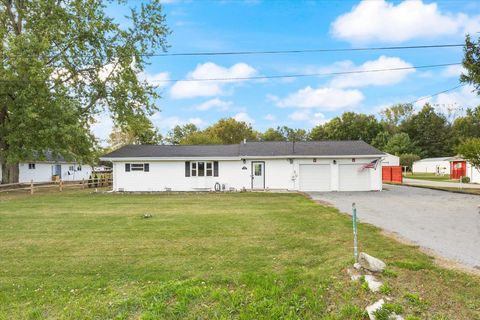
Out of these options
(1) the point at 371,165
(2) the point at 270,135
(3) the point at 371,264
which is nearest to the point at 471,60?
(1) the point at 371,165

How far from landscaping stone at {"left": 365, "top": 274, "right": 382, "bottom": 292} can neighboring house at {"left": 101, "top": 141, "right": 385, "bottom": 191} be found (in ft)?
55.8

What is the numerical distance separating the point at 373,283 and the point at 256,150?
61.2 feet

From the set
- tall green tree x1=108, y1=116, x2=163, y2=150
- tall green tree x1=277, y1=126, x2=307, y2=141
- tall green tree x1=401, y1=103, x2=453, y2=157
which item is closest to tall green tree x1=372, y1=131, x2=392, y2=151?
tall green tree x1=401, y1=103, x2=453, y2=157

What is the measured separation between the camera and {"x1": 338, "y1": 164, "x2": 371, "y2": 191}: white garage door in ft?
70.7

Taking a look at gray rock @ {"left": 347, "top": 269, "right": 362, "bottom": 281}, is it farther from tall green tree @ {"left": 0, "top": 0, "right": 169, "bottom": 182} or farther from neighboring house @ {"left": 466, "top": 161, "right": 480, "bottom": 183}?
neighboring house @ {"left": 466, "top": 161, "right": 480, "bottom": 183}

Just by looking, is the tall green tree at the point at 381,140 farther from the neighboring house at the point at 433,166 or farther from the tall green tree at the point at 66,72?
the tall green tree at the point at 66,72

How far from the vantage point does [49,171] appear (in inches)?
1335

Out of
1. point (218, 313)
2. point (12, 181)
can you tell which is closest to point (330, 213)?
point (218, 313)

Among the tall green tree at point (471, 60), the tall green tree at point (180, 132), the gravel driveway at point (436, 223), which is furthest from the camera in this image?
the tall green tree at point (180, 132)

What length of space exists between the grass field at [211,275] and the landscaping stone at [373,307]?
11 centimetres

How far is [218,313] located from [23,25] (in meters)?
26.5

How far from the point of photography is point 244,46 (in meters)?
18.1

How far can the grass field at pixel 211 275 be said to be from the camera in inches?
165

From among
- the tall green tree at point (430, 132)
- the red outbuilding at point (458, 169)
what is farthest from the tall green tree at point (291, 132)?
the red outbuilding at point (458, 169)
